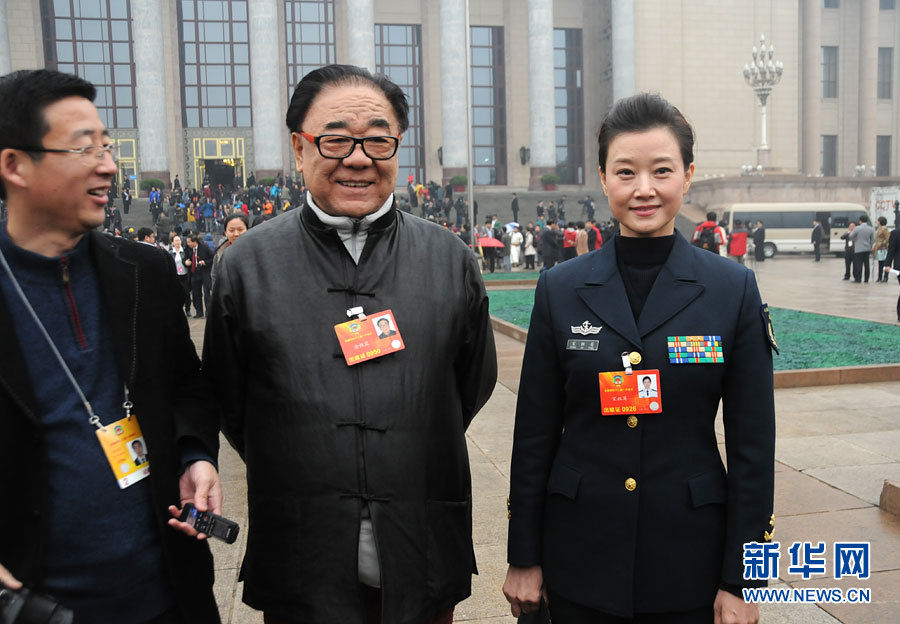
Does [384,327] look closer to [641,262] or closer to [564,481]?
[564,481]

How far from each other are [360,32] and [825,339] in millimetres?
30351

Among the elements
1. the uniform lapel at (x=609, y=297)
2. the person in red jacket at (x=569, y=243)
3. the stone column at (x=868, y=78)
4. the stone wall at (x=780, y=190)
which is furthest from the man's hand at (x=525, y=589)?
the stone column at (x=868, y=78)

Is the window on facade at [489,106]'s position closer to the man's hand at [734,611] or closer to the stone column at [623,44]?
the stone column at [623,44]

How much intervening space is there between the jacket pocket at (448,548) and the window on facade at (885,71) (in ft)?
178

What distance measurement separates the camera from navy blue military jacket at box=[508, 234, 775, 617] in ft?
6.93

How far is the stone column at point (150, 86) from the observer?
35875mm

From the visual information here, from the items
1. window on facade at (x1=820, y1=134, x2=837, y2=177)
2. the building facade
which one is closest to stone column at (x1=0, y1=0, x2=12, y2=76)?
the building facade

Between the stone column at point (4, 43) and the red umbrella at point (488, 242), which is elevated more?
the stone column at point (4, 43)

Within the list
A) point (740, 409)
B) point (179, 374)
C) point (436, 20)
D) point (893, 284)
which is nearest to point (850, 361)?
point (740, 409)

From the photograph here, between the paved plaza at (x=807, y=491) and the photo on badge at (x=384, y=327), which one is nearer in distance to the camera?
the photo on badge at (x=384, y=327)

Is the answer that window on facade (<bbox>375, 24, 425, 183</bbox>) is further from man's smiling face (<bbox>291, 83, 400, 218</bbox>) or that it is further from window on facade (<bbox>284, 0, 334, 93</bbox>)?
man's smiling face (<bbox>291, 83, 400, 218</bbox>)

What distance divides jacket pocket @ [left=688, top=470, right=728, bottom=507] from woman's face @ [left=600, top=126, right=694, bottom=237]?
2.10 ft

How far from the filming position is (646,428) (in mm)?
2141

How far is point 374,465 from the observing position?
2.12 metres
